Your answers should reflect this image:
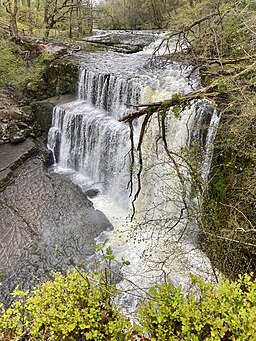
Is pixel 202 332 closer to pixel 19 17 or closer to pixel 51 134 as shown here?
pixel 51 134

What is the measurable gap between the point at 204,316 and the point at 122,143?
271 inches

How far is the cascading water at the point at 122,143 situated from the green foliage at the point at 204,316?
152 inches

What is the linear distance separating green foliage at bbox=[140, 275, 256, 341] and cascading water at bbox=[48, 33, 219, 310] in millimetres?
3854

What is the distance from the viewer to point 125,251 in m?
6.71

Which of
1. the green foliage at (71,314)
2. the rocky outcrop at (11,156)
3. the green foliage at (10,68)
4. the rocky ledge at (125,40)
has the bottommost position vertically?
the rocky outcrop at (11,156)

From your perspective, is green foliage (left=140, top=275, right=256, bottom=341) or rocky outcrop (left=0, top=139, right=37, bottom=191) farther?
rocky outcrop (left=0, top=139, right=37, bottom=191)

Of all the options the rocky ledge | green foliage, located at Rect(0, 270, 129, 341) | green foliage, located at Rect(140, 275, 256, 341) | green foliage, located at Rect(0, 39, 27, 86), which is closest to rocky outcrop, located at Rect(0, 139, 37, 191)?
green foliage, located at Rect(0, 39, 27, 86)

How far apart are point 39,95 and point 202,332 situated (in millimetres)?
11560

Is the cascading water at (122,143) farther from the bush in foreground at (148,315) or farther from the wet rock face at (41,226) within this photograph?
the bush in foreground at (148,315)

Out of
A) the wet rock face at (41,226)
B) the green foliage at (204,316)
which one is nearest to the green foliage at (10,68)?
the wet rock face at (41,226)

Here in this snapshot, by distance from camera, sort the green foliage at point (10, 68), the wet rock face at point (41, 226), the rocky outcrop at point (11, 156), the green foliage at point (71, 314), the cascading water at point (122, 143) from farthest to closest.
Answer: the green foliage at point (10, 68) < the rocky outcrop at point (11, 156) < the cascading water at point (122, 143) < the wet rock face at point (41, 226) < the green foliage at point (71, 314)

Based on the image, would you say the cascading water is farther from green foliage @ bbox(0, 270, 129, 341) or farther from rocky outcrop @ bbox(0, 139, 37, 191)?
green foliage @ bbox(0, 270, 129, 341)

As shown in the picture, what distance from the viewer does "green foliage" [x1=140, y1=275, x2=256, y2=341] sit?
2.05m

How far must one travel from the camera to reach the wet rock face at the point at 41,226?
635 cm
